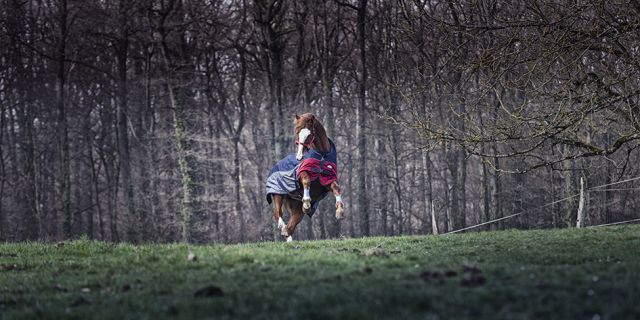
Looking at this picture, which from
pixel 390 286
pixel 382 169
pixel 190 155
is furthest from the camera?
pixel 382 169

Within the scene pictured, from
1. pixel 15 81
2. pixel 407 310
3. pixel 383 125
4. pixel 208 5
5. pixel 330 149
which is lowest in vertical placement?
pixel 407 310

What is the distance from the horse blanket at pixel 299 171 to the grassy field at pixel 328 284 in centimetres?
571

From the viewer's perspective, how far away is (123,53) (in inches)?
1410

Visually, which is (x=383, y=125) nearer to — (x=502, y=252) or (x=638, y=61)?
(x=638, y=61)

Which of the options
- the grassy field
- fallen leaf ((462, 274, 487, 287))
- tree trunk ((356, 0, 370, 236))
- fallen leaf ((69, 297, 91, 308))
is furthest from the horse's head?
tree trunk ((356, 0, 370, 236))

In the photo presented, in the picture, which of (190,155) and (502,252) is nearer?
(502,252)

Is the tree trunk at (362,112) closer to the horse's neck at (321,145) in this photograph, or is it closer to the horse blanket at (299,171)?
the horse blanket at (299,171)

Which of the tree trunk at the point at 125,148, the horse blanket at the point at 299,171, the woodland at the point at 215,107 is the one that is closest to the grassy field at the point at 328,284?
the horse blanket at the point at 299,171

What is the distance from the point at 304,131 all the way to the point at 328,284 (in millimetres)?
9917

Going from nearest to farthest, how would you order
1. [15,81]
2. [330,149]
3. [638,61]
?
[638,61] < [330,149] < [15,81]

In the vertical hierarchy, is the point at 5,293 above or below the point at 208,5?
below

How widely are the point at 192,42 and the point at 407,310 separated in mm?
34897

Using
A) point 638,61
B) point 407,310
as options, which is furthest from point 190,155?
point 407,310

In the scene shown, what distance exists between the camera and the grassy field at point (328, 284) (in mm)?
6375
